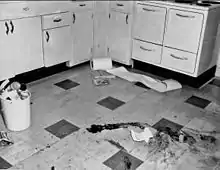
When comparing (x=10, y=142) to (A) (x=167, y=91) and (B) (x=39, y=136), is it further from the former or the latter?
(A) (x=167, y=91)

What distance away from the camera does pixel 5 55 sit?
270 centimetres

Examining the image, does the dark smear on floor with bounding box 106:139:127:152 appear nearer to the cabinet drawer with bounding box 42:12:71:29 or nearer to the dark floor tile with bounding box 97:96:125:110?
the dark floor tile with bounding box 97:96:125:110

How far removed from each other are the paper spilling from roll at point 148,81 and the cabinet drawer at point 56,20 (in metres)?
0.78

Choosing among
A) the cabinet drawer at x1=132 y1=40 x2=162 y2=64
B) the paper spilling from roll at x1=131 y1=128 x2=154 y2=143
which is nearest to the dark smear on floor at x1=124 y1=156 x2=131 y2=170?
the paper spilling from roll at x1=131 y1=128 x2=154 y2=143

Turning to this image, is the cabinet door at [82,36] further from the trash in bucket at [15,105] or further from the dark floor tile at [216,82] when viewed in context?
the dark floor tile at [216,82]

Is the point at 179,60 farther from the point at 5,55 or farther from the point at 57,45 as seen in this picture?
the point at 5,55

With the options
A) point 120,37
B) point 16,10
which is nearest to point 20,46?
point 16,10

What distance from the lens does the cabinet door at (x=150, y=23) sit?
10.0 feet

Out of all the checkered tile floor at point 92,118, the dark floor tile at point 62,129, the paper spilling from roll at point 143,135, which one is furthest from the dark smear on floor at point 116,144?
the dark floor tile at point 62,129

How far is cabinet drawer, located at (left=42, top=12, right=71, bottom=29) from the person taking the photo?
9.58 feet

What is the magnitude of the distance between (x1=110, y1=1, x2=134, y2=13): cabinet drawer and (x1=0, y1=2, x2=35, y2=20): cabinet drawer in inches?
40.3

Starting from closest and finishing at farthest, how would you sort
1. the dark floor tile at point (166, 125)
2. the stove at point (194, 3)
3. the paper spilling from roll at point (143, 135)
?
1. the paper spilling from roll at point (143, 135)
2. the dark floor tile at point (166, 125)
3. the stove at point (194, 3)

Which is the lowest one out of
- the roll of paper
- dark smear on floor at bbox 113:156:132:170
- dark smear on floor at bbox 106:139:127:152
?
dark smear on floor at bbox 113:156:132:170

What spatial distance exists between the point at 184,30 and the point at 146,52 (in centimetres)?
55
